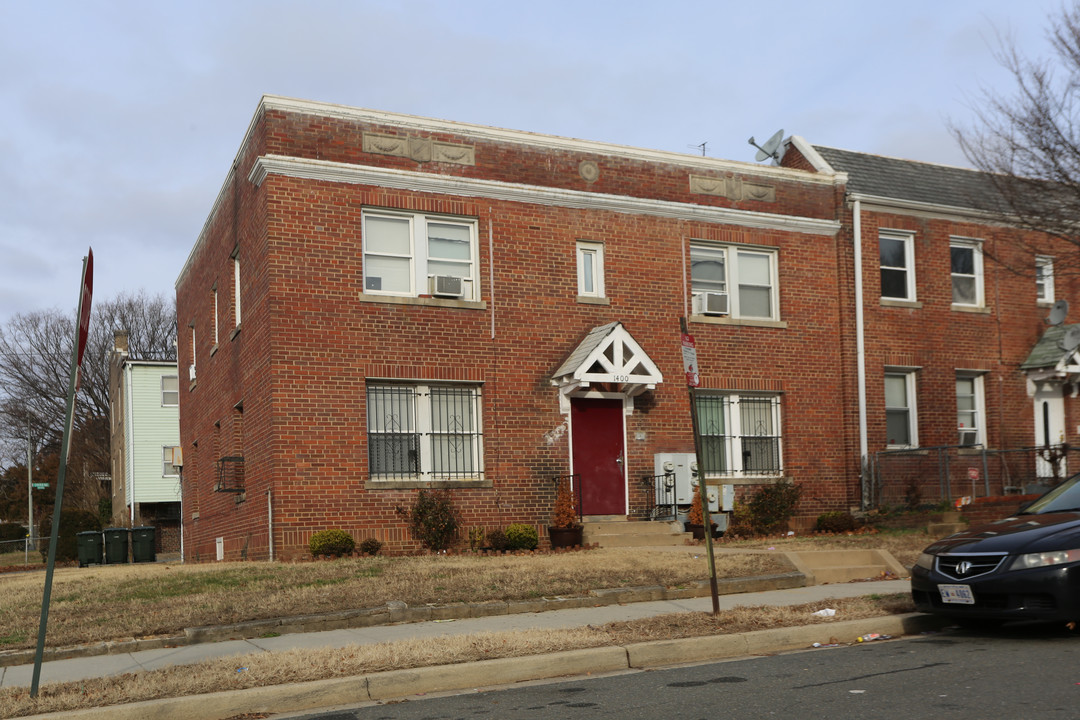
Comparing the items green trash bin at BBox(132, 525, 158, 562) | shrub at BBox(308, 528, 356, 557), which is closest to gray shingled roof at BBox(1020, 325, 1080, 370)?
shrub at BBox(308, 528, 356, 557)

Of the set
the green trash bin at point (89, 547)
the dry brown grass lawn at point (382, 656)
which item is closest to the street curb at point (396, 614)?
the dry brown grass lawn at point (382, 656)

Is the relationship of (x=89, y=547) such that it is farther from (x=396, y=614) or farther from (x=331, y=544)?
(x=396, y=614)

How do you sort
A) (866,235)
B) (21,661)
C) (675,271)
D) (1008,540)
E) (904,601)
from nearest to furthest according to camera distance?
(1008,540), (21,661), (904,601), (675,271), (866,235)

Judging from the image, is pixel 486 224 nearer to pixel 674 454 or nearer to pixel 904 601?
pixel 674 454

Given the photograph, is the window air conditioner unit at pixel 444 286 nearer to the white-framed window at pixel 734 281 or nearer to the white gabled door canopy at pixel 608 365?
the white gabled door canopy at pixel 608 365

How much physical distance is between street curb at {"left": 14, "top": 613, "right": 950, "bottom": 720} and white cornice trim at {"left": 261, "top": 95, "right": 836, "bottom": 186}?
11.4 metres

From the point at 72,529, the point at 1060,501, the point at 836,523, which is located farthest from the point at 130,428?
the point at 1060,501

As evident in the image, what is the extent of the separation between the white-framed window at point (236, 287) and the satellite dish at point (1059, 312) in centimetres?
1662

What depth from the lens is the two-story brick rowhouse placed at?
17.2 m

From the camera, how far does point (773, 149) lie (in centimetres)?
2366

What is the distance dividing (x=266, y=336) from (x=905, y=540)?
33.8 ft

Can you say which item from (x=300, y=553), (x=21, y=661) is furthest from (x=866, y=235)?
A: (x=21, y=661)

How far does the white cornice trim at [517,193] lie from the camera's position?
17234mm

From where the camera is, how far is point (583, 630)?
9.48 metres
